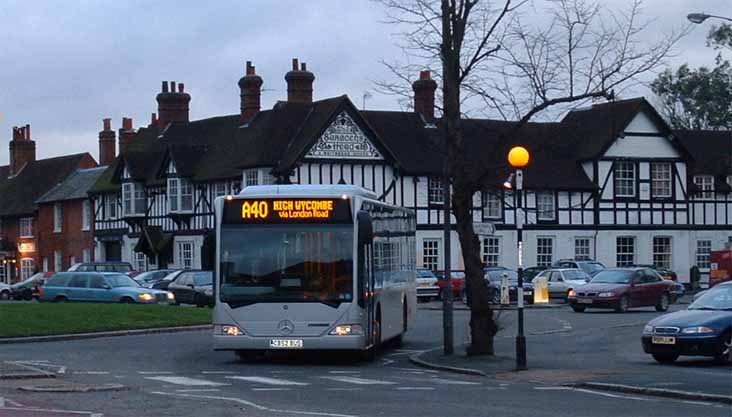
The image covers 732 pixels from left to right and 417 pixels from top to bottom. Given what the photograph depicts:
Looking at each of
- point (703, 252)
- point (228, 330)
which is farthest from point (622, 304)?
point (703, 252)

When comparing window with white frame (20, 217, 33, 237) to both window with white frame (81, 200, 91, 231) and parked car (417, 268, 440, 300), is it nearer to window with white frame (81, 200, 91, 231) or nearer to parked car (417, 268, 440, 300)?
window with white frame (81, 200, 91, 231)

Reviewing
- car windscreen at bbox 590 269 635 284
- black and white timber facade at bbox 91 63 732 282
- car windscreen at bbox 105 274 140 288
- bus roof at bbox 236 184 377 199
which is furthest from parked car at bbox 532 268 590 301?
bus roof at bbox 236 184 377 199

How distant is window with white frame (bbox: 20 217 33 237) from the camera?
8831cm

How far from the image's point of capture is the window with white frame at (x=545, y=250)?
68.0 meters

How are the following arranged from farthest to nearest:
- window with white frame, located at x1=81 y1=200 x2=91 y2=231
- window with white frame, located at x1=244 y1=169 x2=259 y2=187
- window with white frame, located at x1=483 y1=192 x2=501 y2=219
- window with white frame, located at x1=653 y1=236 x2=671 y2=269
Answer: window with white frame, located at x1=81 y1=200 x2=91 y2=231 < window with white frame, located at x1=653 y1=236 x2=671 y2=269 < window with white frame, located at x1=483 y1=192 x2=501 y2=219 < window with white frame, located at x1=244 y1=169 x2=259 y2=187

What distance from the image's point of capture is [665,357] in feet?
81.9

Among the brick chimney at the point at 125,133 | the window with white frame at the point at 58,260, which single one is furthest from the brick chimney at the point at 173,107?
the window with white frame at the point at 58,260

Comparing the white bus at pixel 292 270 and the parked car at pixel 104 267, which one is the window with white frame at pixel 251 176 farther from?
the white bus at pixel 292 270

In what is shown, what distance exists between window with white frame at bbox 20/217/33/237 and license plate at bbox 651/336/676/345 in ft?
225

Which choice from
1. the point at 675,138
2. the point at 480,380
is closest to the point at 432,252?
the point at 675,138

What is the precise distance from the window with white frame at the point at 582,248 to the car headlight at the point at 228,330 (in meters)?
45.2

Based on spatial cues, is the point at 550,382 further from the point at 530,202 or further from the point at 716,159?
the point at 716,159

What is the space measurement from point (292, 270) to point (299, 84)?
43348 mm

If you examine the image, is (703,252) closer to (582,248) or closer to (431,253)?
(582,248)
